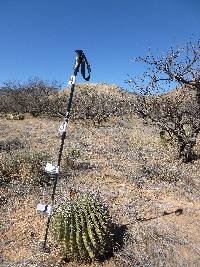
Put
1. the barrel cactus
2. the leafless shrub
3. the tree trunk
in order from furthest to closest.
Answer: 1. the leafless shrub
2. the tree trunk
3. the barrel cactus

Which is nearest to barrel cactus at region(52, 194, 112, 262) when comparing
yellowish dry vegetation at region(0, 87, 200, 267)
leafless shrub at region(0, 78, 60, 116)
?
yellowish dry vegetation at region(0, 87, 200, 267)

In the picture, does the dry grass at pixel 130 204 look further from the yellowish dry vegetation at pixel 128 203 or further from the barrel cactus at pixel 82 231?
the barrel cactus at pixel 82 231

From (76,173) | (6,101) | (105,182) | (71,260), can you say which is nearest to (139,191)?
(105,182)

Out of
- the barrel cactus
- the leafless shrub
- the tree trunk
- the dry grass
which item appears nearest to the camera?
the barrel cactus

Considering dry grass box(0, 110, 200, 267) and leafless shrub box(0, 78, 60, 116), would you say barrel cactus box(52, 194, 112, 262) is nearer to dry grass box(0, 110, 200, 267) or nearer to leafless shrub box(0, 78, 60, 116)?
dry grass box(0, 110, 200, 267)

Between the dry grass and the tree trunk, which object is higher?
the tree trunk

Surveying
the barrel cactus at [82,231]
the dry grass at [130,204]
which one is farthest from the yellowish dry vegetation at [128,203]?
the barrel cactus at [82,231]

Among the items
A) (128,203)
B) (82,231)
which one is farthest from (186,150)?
(82,231)

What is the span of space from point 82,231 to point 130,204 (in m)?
2.05

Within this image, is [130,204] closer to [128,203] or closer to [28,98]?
[128,203]

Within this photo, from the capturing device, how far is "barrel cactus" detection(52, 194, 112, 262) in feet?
18.4

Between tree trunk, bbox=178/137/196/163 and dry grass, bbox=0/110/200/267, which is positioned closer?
dry grass, bbox=0/110/200/267

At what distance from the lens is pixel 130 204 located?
7.57 m

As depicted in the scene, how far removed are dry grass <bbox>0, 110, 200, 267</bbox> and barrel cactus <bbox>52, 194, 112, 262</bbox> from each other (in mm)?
182
